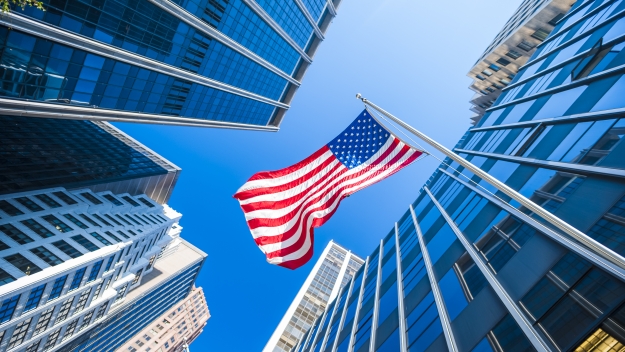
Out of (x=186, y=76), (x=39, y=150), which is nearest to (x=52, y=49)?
(x=186, y=76)

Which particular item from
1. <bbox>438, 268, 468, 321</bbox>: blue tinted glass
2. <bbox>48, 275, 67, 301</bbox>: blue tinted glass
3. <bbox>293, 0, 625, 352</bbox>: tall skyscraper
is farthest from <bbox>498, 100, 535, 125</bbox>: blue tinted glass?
<bbox>48, 275, 67, 301</bbox>: blue tinted glass

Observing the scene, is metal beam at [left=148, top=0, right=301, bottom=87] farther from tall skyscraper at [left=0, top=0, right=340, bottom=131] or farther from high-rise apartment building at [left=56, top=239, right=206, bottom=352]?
high-rise apartment building at [left=56, top=239, right=206, bottom=352]

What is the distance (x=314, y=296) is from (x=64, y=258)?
38718 millimetres

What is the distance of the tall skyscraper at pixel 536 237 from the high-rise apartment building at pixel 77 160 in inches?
2352

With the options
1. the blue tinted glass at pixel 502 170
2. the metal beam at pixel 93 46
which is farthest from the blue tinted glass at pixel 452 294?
the metal beam at pixel 93 46

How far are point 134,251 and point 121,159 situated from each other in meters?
26.4

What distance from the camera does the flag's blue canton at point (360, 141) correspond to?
1252 cm

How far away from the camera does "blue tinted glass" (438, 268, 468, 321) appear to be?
1196 cm

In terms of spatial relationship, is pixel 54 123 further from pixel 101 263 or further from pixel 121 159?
pixel 101 263

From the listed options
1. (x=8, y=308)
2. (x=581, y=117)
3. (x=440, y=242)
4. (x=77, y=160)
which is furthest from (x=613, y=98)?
(x=77, y=160)

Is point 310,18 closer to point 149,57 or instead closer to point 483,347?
point 149,57

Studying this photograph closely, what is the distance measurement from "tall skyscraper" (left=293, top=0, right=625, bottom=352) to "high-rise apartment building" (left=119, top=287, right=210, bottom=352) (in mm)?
98050

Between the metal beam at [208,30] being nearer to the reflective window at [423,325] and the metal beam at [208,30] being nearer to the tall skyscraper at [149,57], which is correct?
the tall skyscraper at [149,57]

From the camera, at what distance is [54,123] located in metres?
70.4
